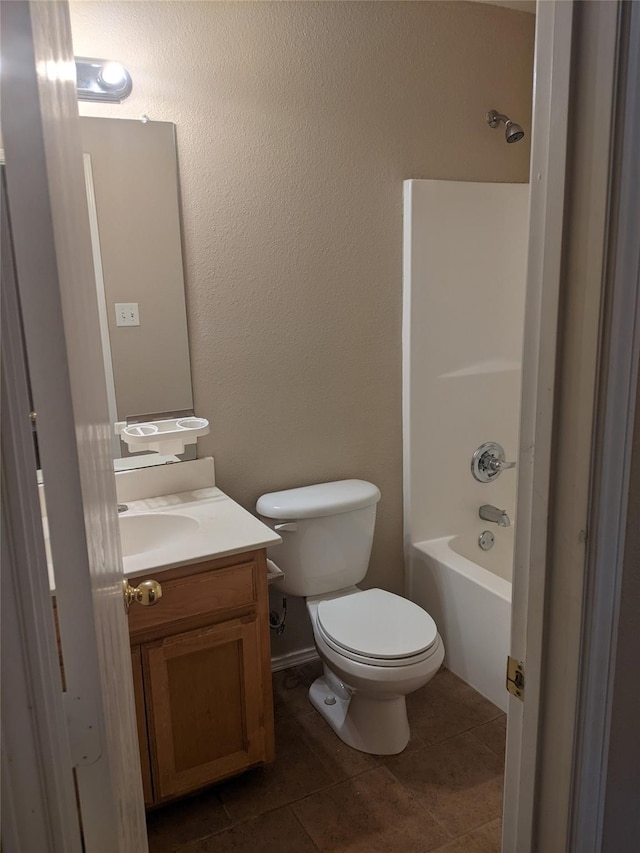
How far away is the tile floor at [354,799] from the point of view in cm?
182

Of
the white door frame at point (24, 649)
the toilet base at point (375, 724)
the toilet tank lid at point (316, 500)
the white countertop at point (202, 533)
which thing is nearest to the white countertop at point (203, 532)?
the white countertop at point (202, 533)

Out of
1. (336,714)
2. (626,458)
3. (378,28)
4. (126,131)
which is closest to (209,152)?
(126,131)

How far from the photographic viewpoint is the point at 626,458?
793 millimetres

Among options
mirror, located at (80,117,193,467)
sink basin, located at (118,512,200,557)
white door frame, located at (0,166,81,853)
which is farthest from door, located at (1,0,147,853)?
mirror, located at (80,117,193,467)

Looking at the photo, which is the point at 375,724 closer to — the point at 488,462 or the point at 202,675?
the point at 202,675

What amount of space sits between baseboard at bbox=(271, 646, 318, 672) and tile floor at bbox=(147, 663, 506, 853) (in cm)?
24

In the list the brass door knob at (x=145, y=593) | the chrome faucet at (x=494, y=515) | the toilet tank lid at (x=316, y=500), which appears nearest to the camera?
the brass door knob at (x=145, y=593)

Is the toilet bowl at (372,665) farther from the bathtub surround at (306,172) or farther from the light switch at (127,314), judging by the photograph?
the light switch at (127,314)

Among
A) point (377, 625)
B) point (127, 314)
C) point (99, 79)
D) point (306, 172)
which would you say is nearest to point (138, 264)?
point (127, 314)

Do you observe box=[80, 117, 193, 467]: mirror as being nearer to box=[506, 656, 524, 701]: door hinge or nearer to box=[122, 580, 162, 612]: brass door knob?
box=[122, 580, 162, 612]: brass door knob

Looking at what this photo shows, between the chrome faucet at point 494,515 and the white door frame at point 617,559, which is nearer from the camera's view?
the white door frame at point 617,559

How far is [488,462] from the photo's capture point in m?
2.78

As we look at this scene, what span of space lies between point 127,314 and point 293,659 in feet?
4.85

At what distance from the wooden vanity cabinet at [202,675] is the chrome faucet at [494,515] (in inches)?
49.5
